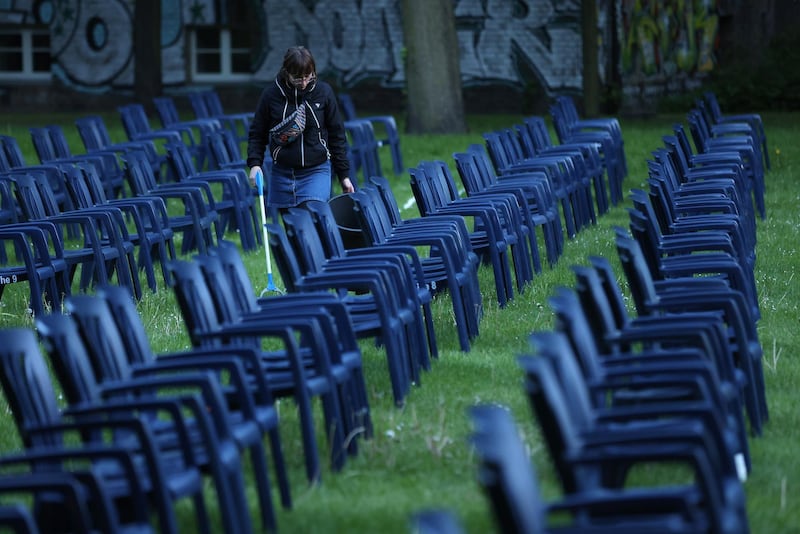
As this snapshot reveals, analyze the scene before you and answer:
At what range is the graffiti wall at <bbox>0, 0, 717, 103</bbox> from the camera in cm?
3722

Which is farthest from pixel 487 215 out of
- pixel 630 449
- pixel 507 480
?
pixel 507 480

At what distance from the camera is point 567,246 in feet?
50.5

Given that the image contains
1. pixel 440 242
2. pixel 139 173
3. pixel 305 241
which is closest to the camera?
pixel 305 241

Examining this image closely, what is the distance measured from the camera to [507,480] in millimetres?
4297

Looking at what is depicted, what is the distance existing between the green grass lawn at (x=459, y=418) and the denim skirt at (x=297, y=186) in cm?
110

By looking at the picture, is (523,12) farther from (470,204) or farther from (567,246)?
(470,204)

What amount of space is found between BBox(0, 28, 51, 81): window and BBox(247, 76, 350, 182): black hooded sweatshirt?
28880 millimetres

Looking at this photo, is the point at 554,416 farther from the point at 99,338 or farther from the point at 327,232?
the point at 327,232

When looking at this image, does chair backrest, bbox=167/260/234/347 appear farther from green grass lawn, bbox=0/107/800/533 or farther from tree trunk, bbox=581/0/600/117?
tree trunk, bbox=581/0/600/117

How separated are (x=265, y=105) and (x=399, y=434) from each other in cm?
501

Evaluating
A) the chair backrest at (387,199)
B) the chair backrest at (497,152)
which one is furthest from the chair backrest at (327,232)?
the chair backrest at (497,152)

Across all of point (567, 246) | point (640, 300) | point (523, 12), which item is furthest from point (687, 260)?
point (523, 12)

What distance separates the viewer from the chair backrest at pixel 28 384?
583 cm

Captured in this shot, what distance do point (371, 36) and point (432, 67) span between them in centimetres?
1280
